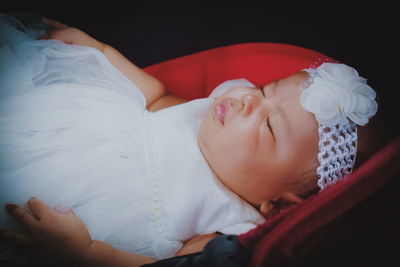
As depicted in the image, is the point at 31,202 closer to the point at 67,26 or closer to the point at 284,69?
the point at 67,26

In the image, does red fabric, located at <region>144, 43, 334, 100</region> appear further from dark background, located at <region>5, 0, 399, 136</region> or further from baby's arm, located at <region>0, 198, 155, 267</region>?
baby's arm, located at <region>0, 198, 155, 267</region>

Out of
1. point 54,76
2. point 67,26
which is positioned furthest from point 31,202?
point 67,26

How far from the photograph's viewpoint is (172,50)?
4.00ft

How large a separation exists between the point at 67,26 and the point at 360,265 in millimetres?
937

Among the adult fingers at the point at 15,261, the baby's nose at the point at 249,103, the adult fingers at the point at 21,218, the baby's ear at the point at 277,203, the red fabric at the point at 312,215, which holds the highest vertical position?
the baby's nose at the point at 249,103

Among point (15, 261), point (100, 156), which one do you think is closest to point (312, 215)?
point (100, 156)

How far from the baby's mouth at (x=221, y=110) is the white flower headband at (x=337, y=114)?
185mm

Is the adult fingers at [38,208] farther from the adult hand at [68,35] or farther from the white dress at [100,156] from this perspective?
the adult hand at [68,35]

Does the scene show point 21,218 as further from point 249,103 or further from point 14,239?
point 249,103

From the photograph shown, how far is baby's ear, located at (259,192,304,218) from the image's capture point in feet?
2.79

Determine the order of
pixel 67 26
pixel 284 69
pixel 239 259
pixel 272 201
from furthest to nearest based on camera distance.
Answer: pixel 284 69 → pixel 67 26 → pixel 272 201 → pixel 239 259

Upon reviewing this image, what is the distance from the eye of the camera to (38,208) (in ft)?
2.41

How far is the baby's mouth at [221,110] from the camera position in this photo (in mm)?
884

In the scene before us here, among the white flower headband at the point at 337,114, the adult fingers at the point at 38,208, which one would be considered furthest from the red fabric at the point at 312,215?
the adult fingers at the point at 38,208
